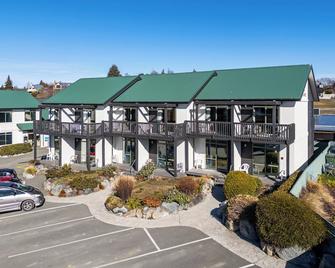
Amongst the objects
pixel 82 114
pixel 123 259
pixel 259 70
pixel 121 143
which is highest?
pixel 259 70

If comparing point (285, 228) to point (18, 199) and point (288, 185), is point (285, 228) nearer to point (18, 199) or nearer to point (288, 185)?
point (288, 185)

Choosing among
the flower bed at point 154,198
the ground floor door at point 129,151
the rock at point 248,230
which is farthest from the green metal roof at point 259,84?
the rock at point 248,230

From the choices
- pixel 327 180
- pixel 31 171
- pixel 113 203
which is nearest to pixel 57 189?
pixel 113 203

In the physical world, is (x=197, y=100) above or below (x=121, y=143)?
above

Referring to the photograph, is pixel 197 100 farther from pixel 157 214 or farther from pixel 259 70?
pixel 157 214

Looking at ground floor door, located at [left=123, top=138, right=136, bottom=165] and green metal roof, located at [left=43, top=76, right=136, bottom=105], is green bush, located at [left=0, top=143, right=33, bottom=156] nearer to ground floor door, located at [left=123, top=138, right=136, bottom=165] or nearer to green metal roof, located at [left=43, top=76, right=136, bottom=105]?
green metal roof, located at [left=43, top=76, right=136, bottom=105]

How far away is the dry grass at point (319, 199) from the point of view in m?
18.0

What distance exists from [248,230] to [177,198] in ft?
17.5

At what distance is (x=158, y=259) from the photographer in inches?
554

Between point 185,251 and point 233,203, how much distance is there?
12.4 feet

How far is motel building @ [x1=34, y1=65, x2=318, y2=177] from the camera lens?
2453 centimetres

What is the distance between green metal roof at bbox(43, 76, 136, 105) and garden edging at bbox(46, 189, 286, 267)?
10.8m

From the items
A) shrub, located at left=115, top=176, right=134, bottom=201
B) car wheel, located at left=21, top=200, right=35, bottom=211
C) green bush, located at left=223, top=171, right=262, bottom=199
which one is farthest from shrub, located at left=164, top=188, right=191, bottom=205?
car wheel, located at left=21, top=200, right=35, bottom=211

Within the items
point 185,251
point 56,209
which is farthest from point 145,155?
point 185,251
